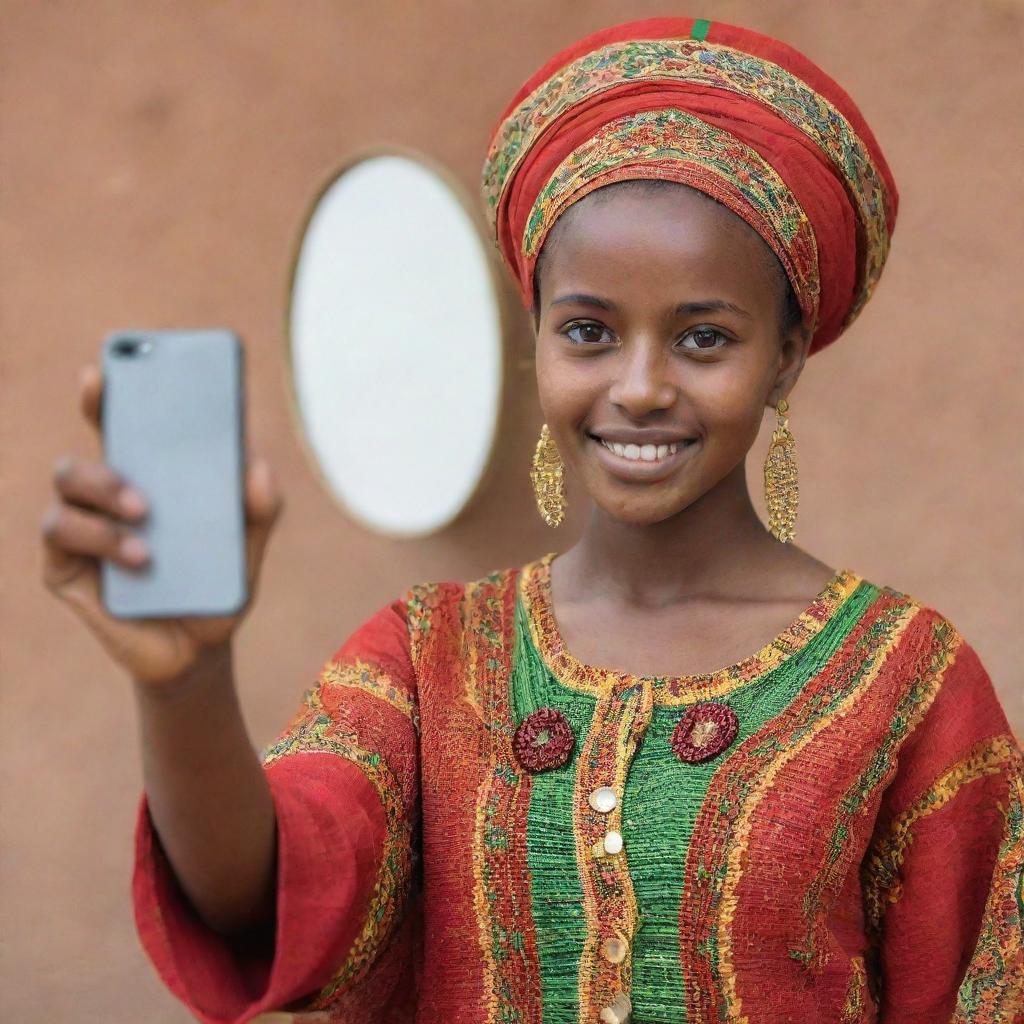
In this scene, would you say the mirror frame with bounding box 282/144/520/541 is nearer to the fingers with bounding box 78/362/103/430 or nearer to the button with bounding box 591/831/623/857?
the button with bounding box 591/831/623/857

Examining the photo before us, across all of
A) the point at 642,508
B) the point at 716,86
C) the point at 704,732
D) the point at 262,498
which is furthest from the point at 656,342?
the point at 262,498

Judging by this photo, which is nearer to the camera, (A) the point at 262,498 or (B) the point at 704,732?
(A) the point at 262,498

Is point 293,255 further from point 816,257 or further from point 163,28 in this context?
point 816,257

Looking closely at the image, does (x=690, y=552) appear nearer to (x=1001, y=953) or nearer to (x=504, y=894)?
(x=504, y=894)

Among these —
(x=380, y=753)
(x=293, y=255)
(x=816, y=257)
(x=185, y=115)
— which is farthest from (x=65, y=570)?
(x=185, y=115)

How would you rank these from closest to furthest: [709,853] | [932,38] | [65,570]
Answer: [65,570]
[709,853]
[932,38]

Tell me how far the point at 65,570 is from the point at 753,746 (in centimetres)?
88

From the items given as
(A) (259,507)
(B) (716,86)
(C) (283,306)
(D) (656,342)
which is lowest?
(A) (259,507)

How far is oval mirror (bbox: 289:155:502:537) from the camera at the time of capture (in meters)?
2.98

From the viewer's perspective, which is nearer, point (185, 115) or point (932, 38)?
point (932, 38)

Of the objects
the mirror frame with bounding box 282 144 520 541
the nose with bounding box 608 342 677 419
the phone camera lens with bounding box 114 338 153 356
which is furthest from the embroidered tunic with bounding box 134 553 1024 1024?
the mirror frame with bounding box 282 144 520 541

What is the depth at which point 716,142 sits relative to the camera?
1725 millimetres

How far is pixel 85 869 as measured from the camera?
11.0 ft

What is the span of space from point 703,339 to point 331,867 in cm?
71
